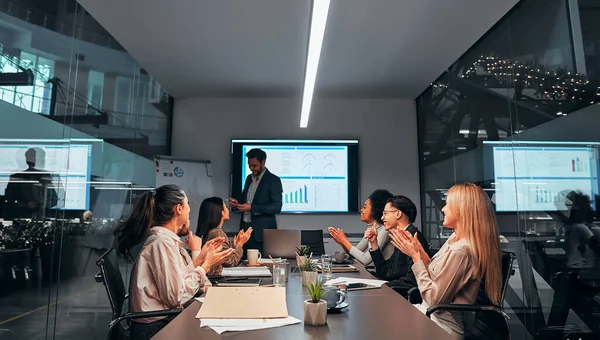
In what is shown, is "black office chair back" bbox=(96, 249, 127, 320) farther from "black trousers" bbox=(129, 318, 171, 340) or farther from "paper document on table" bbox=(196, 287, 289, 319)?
"paper document on table" bbox=(196, 287, 289, 319)

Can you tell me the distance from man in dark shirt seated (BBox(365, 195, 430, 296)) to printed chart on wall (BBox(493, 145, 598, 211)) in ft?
3.08

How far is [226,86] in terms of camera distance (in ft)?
17.9

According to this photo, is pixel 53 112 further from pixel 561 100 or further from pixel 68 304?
pixel 561 100

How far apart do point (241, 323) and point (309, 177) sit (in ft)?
14.6

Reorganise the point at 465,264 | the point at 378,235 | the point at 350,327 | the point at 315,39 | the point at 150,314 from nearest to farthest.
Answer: the point at 350,327 < the point at 150,314 < the point at 465,264 < the point at 315,39 < the point at 378,235

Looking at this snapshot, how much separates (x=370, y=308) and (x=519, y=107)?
101 inches

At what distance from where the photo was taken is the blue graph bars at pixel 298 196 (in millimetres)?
5705

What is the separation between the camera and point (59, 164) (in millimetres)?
2910

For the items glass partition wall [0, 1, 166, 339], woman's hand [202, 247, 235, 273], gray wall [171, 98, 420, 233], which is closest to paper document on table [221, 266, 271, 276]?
Answer: woman's hand [202, 247, 235, 273]

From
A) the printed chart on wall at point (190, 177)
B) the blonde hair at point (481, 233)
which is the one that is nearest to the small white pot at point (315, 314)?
the blonde hair at point (481, 233)

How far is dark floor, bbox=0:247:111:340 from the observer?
2.47 m

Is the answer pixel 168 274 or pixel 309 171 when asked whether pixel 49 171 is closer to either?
pixel 168 274

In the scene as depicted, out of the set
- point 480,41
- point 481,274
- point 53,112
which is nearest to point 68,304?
point 53,112

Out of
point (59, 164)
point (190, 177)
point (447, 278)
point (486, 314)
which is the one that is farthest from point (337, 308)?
point (190, 177)
